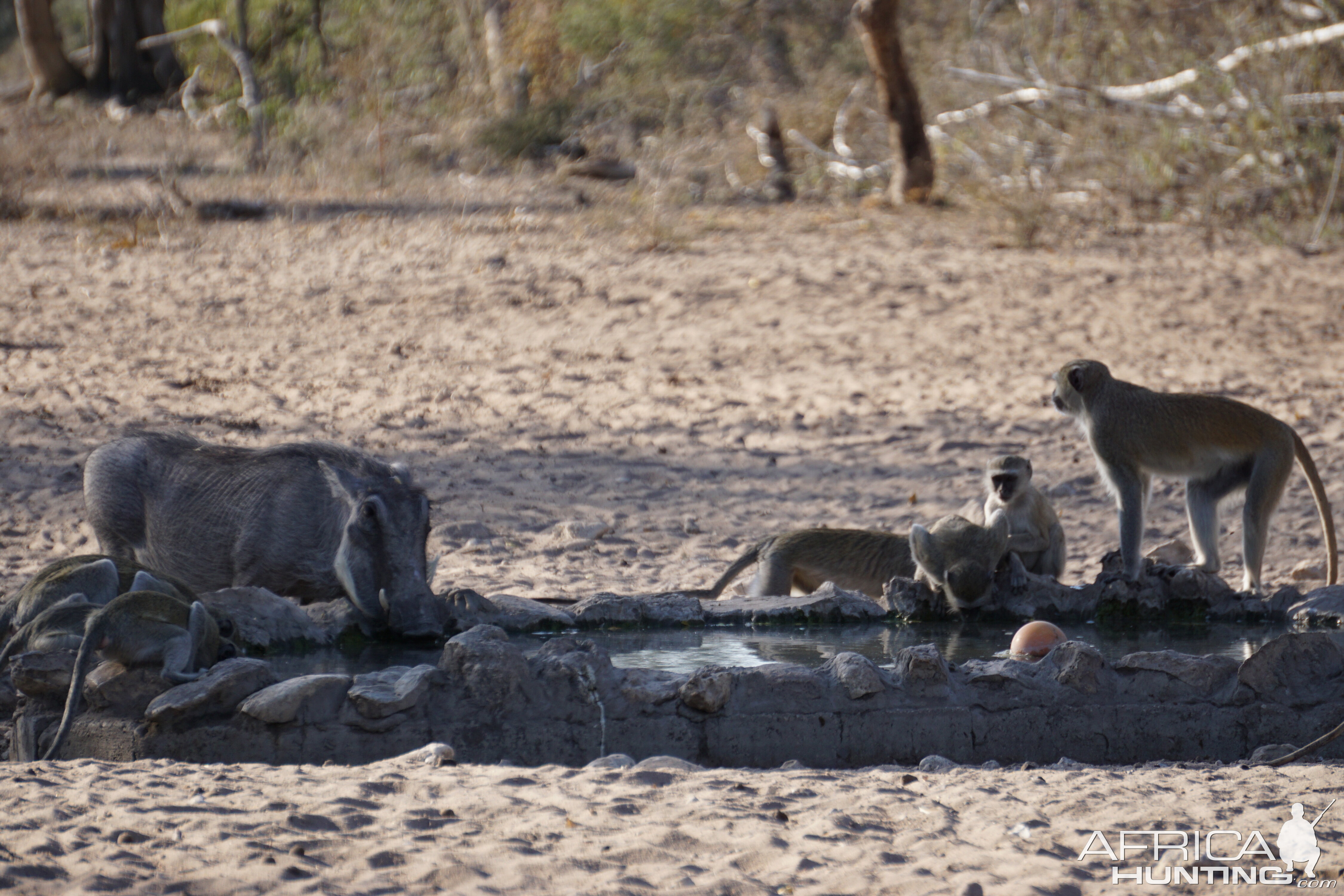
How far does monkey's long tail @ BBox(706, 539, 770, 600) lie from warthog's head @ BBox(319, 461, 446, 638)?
1581 mm

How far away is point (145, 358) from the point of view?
1165 cm

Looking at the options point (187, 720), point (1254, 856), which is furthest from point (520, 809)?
point (1254, 856)

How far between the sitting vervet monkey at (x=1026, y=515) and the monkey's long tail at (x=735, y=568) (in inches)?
43.9

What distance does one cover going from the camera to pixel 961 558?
6.05m

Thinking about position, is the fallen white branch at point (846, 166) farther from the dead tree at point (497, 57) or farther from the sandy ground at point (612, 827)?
the sandy ground at point (612, 827)

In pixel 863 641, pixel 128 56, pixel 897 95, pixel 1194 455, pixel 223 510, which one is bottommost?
pixel 863 641

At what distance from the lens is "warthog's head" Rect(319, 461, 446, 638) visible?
17.2 feet

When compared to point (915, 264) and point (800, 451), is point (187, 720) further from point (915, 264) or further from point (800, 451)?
point (915, 264)

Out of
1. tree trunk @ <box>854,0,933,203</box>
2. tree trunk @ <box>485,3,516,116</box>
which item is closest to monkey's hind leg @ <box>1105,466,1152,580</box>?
tree trunk @ <box>854,0,933,203</box>

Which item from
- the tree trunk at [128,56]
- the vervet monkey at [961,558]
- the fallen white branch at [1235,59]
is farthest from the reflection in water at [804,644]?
the tree trunk at [128,56]

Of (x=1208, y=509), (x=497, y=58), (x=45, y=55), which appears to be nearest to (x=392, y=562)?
(x=1208, y=509)

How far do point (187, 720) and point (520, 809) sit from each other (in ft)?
4.26

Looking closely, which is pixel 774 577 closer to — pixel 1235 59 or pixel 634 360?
pixel 634 360

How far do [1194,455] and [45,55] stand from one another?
2500 cm
